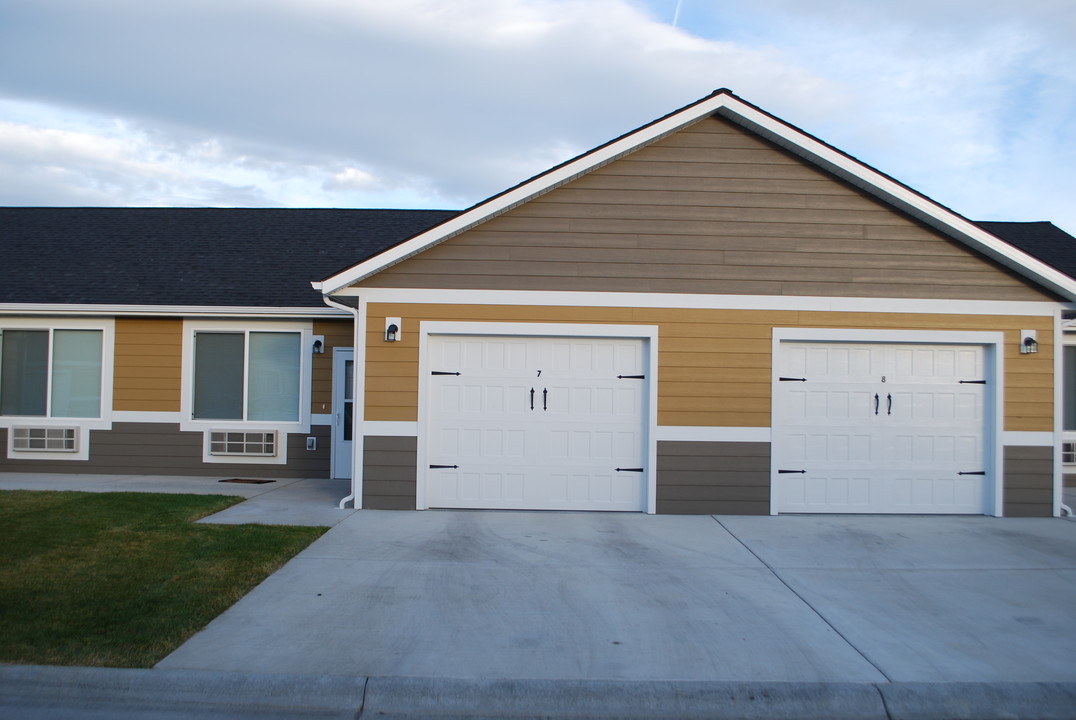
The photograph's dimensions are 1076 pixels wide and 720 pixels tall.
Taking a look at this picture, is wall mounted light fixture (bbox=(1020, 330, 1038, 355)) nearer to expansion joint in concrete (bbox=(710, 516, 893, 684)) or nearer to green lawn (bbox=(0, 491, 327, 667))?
expansion joint in concrete (bbox=(710, 516, 893, 684))

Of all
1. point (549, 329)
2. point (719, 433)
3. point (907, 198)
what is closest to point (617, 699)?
point (719, 433)

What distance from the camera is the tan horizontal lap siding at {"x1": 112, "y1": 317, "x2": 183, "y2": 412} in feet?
41.0

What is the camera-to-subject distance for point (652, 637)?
218 inches

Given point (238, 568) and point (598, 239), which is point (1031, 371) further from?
point (238, 568)

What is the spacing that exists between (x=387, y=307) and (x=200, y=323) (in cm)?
441

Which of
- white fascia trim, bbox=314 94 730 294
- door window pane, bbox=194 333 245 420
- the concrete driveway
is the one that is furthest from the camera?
door window pane, bbox=194 333 245 420

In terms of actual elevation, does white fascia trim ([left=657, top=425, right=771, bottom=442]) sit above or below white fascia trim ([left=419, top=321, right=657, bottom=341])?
below

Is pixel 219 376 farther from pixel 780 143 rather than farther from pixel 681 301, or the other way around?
pixel 780 143

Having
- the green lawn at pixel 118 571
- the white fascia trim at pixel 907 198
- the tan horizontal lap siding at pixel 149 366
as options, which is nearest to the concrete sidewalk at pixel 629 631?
the green lawn at pixel 118 571

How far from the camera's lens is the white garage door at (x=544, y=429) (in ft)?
32.5

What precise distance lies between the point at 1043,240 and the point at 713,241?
9310 mm

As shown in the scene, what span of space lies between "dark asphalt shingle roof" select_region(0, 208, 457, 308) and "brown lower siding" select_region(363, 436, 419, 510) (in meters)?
3.02

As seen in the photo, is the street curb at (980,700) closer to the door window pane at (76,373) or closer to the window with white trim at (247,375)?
the window with white trim at (247,375)

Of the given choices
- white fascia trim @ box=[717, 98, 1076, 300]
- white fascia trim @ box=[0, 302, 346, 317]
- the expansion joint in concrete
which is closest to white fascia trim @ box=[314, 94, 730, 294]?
white fascia trim @ box=[717, 98, 1076, 300]
